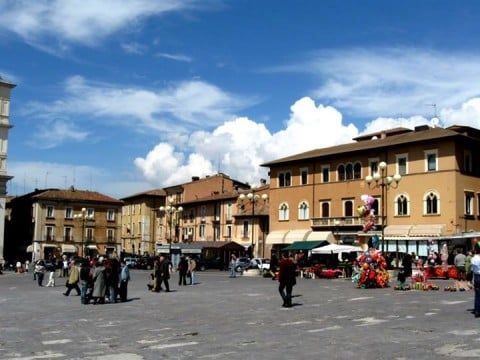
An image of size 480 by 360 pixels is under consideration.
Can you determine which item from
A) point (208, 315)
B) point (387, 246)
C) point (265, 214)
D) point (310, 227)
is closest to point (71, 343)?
point (208, 315)

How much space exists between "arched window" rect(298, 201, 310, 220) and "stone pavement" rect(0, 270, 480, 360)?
3951 centimetres

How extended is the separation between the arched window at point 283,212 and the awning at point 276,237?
144 cm

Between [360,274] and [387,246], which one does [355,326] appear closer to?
[360,274]

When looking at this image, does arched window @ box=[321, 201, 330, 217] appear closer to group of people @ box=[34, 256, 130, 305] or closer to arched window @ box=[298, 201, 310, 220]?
arched window @ box=[298, 201, 310, 220]

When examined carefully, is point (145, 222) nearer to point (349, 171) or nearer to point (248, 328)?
point (349, 171)

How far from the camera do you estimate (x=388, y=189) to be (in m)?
56.6

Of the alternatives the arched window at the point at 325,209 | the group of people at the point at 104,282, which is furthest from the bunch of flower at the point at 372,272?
the arched window at the point at 325,209

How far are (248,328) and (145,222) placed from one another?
86336mm

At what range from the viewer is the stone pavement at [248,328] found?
11367 mm

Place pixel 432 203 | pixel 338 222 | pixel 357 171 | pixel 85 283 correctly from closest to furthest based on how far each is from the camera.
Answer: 1. pixel 85 283
2. pixel 432 203
3. pixel 338 222
4. pixel 357 171

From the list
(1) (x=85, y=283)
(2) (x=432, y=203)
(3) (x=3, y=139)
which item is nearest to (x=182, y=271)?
(1) (x=85, y=283)

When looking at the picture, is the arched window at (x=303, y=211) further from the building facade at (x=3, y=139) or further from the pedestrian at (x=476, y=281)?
the pedestrian at (x=476, y=281)

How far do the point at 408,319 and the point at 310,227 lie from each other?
1836 inches

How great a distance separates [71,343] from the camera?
1279 centimetres
